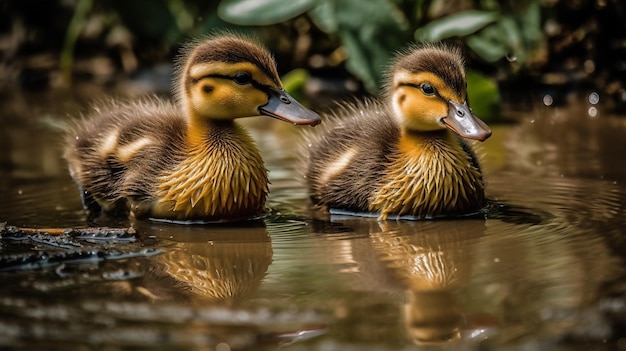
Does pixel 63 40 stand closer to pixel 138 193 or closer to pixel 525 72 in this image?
pixel 525 72

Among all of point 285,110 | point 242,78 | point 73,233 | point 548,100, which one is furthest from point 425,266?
point 548,100

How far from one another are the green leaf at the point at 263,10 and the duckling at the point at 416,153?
191cm

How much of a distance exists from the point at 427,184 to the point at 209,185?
90 cm

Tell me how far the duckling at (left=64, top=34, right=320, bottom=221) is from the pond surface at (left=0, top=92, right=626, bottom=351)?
109 millimetres

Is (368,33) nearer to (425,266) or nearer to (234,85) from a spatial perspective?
(234,85)

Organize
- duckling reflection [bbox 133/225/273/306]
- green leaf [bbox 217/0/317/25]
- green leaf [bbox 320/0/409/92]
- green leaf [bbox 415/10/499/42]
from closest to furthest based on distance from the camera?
duckling reflection [bbox 133/225/273/306] → green leaf [bbox 217/0/317/25] → green leaf [bbox 320/0/409/92] → green leaf [bbox 415/10/499/42]

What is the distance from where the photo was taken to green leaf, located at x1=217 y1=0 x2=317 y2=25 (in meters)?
6.79

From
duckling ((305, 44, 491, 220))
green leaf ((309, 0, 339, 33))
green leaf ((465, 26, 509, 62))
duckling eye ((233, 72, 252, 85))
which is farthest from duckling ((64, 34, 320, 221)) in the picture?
green leaf ((465, 26, 509, 62))

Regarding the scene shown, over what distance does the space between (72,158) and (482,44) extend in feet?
11.0

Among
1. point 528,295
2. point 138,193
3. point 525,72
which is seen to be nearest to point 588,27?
point 525,72

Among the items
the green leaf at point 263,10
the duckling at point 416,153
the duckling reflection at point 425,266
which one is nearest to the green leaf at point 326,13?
the green leaf at point 263,10

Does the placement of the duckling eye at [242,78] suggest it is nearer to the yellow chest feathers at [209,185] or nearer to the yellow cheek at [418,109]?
the yellow chest feathers at [209,185]

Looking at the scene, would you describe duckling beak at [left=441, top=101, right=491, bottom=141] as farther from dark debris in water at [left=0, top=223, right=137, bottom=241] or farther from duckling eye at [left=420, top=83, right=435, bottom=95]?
dark debris in water at [left=0, top=223, right=137, bottom=241]

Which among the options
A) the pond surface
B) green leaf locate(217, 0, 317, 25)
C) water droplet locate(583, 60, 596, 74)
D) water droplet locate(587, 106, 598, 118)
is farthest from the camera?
water droplet locate(583, 60, 596, 74)
